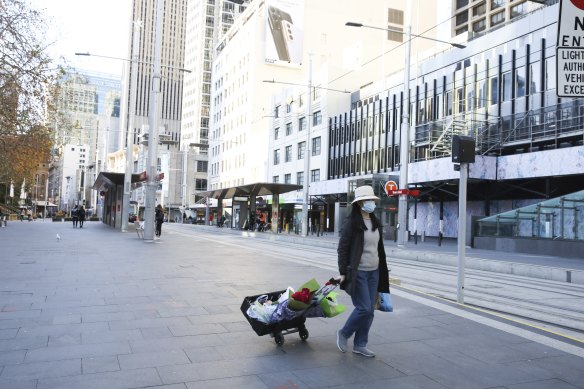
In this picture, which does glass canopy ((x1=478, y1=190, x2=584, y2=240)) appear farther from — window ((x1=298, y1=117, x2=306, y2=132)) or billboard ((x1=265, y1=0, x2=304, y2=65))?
billboard ((x1=265, y1=0, x2=304, y2=65))

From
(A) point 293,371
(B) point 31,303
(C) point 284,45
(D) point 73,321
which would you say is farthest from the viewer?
(C) point 284,45

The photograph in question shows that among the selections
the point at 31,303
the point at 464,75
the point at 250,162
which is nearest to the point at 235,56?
the point at 250,162

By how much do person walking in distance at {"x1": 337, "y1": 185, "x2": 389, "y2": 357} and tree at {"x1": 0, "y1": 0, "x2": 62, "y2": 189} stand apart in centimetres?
1906

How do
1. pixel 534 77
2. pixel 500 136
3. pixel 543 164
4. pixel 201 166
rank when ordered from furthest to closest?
1. pixel 201 166
2. pixel 500 136
3. pixel 534 77
4. pixel 543 164

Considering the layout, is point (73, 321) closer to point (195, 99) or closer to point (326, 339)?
point (326, 339)

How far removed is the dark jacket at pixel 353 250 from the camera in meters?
4.95

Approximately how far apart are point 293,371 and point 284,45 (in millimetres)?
72959

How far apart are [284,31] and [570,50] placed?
236 ft

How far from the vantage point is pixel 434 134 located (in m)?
35.1

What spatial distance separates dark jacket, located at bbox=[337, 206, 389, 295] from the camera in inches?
195

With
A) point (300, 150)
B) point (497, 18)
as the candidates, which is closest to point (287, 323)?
point (300, 150)

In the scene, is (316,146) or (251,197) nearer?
(251,197)

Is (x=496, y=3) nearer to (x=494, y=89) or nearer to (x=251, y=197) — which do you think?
(x=494, y=89)

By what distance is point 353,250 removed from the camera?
5.00m
